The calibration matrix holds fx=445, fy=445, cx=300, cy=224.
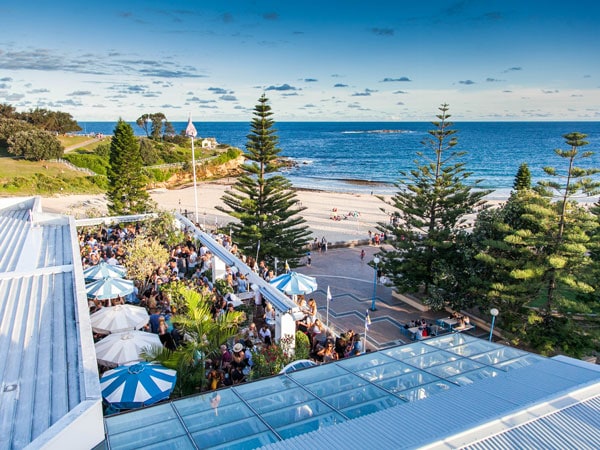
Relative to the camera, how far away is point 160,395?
6.47 meters

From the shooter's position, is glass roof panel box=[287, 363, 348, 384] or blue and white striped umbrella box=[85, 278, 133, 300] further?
blue and white striped umbrella box=[85, 278, 133, 300]

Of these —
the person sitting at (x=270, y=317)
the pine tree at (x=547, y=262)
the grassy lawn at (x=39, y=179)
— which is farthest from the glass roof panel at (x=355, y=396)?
the grassy lawn at (x=39, y=179)

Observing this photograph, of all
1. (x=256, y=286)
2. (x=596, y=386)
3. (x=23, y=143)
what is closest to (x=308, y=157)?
(x=23, y=143)

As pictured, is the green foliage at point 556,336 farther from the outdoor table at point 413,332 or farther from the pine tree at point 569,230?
the outdoor table at point 413,332

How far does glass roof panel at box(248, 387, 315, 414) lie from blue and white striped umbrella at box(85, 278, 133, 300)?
5940mm

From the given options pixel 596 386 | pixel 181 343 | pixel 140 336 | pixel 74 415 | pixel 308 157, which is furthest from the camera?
pixel 308 157

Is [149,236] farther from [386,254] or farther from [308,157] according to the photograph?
[308,157]

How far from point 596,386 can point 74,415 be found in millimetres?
5433

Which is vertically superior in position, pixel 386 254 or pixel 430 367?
pixel 430 367

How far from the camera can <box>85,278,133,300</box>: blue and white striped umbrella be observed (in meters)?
10.2

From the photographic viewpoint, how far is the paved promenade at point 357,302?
1405 cm

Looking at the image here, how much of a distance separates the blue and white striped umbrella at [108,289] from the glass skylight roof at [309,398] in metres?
5.42

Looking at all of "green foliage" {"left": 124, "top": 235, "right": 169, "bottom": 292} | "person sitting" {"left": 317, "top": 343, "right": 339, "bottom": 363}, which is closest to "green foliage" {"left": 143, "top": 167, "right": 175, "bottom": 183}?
"green foliage" {"left": 124, "top": 235, "right": 169, "bottom": 292}

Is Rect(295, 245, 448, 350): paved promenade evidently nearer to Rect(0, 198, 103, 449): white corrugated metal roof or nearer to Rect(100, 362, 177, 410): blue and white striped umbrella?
Rect(100, 362, 177, 410): blue and white striped umbrella
